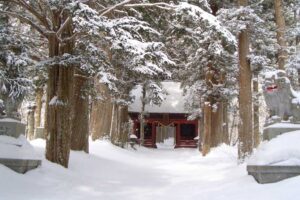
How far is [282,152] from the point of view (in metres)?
8.33

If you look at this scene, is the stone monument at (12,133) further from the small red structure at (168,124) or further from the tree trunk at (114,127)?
the small red structure at (168,124)

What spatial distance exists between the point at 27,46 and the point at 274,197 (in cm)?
757

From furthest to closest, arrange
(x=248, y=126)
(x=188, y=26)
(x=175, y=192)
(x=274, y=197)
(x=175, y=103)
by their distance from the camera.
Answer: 1. (x=175, y=103)
2. (x=248, y=126)
3. (x=188, y=26)
4. (x=175, y=192)
5. (x=274, y=197)

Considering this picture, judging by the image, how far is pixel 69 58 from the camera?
408 inches

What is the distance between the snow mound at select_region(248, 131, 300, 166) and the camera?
8.18m

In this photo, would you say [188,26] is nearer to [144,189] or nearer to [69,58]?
[69,58]

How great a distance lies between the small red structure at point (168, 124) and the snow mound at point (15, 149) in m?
29.1

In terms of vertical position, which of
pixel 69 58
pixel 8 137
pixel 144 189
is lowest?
pixel 144 189

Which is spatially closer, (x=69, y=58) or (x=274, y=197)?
(x=274, y=197)

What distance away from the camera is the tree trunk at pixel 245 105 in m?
13.7

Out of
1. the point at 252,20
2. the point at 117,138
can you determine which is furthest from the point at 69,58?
the point at 117,138

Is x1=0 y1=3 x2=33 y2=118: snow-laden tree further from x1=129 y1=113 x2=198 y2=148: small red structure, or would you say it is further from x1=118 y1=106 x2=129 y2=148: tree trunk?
x1=129 y1=113 x2=198 y2=148: small red structure

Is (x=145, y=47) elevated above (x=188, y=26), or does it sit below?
below

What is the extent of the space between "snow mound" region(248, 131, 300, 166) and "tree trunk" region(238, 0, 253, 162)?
4728 millimetres
